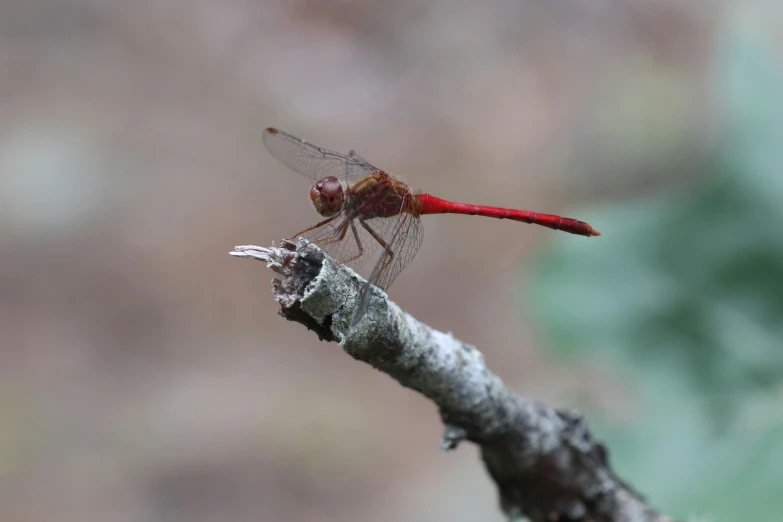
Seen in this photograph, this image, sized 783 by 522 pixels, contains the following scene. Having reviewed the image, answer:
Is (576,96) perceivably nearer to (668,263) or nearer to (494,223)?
(494,223)

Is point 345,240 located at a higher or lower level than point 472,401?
higher

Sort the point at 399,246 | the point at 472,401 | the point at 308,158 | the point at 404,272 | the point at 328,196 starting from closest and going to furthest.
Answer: the point at 472,401 < the point at 399,246 < the point at 328,196 < the point at 308,158 < the point at 404,272

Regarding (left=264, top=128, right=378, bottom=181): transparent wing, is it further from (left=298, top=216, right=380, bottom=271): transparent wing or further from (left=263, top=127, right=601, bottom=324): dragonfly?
(left=298, top=216, right=380, bottom=271): transparent wing

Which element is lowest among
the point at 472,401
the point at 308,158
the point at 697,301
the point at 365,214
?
the point at 472,401

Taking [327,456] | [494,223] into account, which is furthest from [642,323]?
[494,223]

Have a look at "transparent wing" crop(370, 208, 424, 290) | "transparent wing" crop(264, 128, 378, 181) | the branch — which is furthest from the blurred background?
"transparent wing" crop(264, 128, 378, 181)

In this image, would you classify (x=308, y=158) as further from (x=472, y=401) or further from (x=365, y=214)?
(x=472, y=401)

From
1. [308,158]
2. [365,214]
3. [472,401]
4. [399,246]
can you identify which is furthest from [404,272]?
[472,401]
